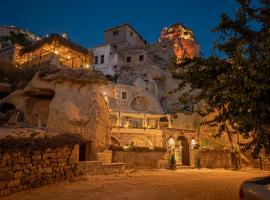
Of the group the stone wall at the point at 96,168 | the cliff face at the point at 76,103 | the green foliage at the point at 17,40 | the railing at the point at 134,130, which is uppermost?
the green foliage at the point at 17,40

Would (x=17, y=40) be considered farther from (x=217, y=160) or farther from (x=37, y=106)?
(x=217, y=160)

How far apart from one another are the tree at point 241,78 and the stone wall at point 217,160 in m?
19.6

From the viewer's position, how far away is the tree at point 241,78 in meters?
5.62

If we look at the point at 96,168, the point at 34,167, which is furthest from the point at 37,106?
the point at 34,167

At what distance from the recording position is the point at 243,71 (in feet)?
18.0

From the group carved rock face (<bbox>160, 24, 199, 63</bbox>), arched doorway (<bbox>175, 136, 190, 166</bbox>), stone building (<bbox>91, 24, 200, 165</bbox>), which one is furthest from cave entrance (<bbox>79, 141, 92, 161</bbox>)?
carved rock face (<bbox>160, 24, 199, 63</bbox>)

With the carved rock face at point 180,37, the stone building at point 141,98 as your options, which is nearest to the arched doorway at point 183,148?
the stone building at point 141,98

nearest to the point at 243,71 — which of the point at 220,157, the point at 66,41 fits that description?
the point at 220,157

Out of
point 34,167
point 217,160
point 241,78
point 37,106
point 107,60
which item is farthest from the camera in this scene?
point 107,60

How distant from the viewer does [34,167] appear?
9.14 m

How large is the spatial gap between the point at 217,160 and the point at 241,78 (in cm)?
2286

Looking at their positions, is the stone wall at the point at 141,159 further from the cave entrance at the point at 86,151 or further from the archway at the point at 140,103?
the archway at the point at 140,103

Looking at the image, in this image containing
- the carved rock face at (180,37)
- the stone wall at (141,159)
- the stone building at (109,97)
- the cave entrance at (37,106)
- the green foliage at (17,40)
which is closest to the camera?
the stone building at (109,97)

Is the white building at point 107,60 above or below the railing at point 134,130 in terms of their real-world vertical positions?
above
